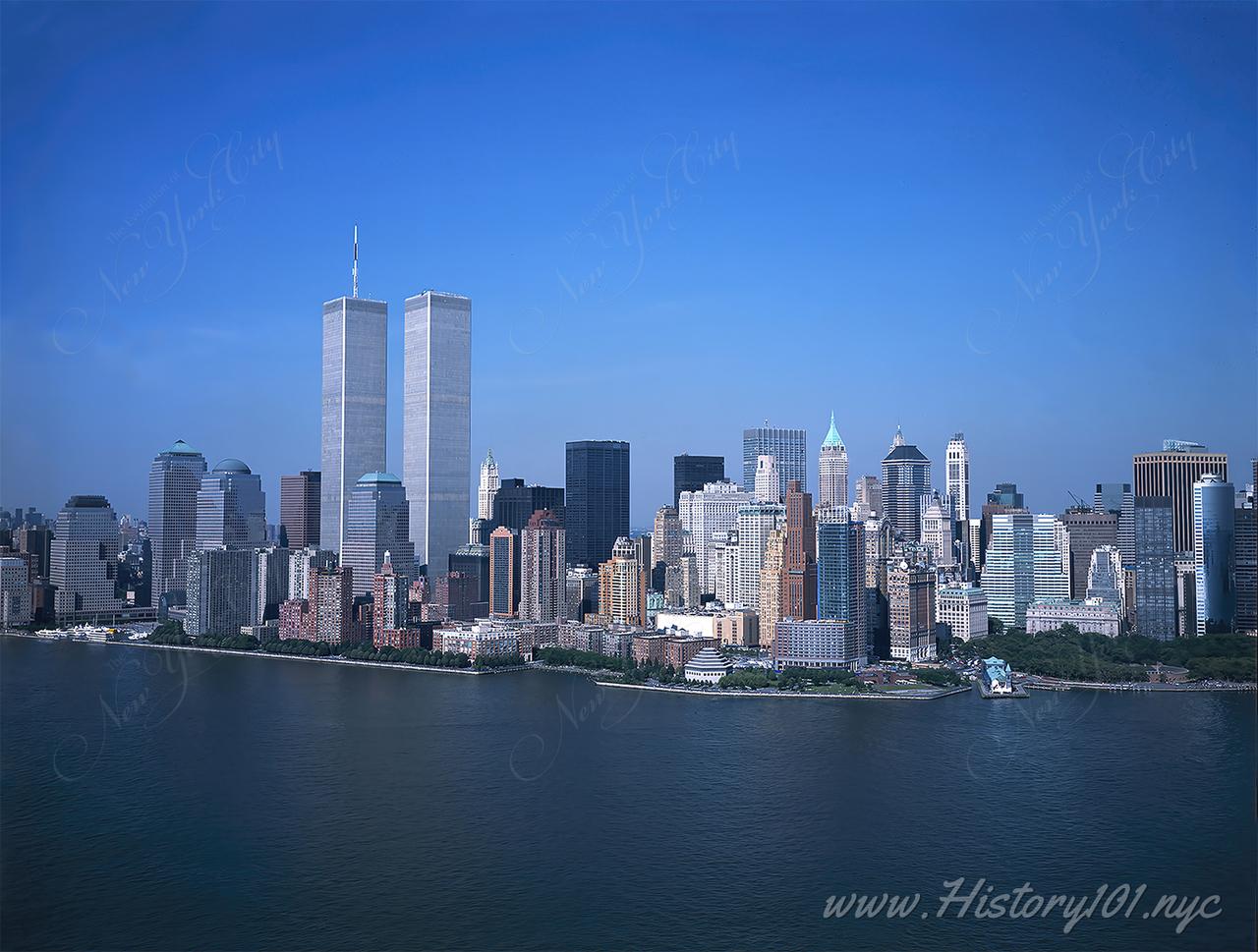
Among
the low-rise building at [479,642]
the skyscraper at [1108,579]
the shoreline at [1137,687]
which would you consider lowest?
the shoreline at [1137,687]

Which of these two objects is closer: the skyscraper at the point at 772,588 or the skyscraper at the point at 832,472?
the skyscraper at the point at 772,588

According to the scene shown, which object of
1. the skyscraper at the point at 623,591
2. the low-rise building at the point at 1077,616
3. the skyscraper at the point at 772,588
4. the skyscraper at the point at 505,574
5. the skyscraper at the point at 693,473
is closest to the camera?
the skyscraper at the point at 772,588

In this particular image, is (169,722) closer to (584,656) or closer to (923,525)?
(584,656)

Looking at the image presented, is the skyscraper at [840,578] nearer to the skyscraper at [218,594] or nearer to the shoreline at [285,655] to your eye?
the shoreline at [285,655]

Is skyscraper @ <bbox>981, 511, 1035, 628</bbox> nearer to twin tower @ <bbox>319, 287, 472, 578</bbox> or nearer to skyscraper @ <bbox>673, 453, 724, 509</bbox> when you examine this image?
skyscraper @ <bbox>673, 453, 724, 509</bbox>

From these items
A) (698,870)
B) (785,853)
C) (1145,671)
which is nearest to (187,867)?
(698,870)

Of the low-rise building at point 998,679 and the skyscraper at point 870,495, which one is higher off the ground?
the skyscraper at point 870,495

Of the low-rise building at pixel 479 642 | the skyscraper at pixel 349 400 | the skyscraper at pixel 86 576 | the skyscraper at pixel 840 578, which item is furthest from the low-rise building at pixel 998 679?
the skyscraper at pixel 349 400
